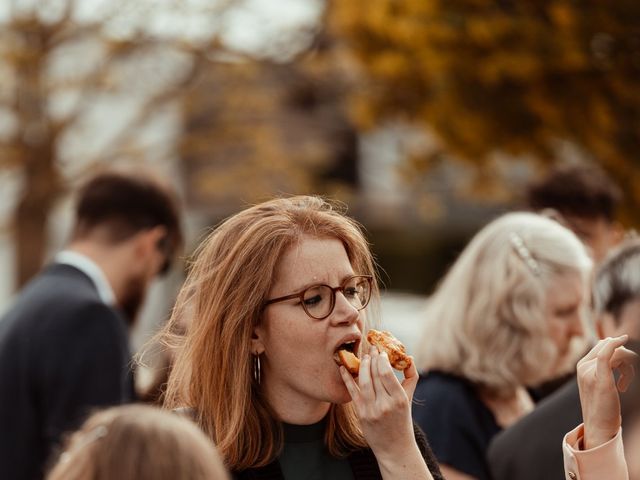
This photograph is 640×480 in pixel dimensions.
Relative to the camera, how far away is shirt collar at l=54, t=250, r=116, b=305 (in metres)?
4.40

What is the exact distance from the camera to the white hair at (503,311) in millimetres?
4004

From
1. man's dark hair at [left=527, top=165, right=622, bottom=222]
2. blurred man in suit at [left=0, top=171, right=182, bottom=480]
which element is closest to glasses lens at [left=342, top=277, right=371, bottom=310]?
blurred man in suit at [left=0, top=171, right=182, bottom=480]

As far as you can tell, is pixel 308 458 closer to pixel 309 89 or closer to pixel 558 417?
pixel 558 417

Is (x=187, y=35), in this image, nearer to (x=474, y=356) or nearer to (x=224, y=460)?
(x=474, y=356)

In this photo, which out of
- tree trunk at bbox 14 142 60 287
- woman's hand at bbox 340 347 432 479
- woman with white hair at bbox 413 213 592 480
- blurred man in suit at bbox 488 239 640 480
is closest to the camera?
woman's hand at bbox 340 347 432 479

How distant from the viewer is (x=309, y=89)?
1484cm

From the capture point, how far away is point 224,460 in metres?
2.67

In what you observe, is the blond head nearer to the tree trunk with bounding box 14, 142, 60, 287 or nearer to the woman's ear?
the woman's ear

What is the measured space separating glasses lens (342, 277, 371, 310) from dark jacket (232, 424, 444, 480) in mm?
364

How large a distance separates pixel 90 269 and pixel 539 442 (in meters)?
2.01

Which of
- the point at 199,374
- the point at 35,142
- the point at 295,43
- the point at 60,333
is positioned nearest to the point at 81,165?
the point at 35,142

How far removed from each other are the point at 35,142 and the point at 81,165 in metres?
0.68

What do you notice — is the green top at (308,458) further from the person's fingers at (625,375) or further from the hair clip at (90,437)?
the hair clip at (90,437)

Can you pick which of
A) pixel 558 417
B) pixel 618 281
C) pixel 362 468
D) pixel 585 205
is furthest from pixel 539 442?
pixel 585 205
